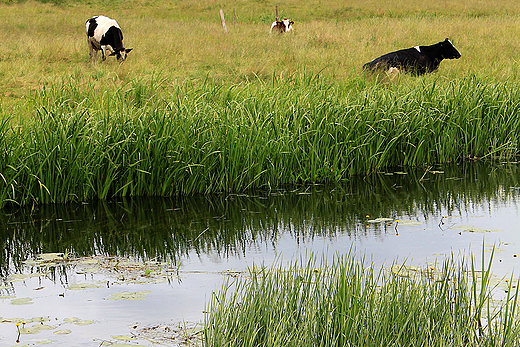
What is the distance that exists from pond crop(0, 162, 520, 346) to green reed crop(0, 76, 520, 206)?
262 millimetres

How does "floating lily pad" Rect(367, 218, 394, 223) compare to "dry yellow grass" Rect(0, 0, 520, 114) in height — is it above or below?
below

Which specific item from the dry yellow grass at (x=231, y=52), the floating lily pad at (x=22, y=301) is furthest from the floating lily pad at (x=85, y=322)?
the dry yellow grass at (x=231, y=52)

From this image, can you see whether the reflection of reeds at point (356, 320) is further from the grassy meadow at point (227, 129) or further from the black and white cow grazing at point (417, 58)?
the black and white cow grazing at point (417, 58)

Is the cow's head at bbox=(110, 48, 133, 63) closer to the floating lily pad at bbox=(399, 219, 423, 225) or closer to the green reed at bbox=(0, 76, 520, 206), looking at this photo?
the green reed at bbox=(0, 76, 520, 206)

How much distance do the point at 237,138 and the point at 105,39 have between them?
957 cm

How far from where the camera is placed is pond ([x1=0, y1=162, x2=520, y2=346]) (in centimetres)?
434

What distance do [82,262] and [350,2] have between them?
37030mm

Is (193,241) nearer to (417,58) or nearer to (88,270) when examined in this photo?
(88,270)

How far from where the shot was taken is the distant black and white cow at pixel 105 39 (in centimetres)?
1611

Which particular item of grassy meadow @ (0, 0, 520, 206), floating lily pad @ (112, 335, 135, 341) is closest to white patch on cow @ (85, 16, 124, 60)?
grassy meadow @ (0, 0, 520, 206)

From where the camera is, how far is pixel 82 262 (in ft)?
18.2

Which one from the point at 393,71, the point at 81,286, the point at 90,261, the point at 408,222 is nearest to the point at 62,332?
the point at 81,286

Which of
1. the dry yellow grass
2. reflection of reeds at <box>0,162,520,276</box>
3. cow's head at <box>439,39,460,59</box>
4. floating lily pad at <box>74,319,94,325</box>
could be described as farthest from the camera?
cow's head at <box>439,39,460,59</box>

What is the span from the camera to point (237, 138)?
7949 mm
